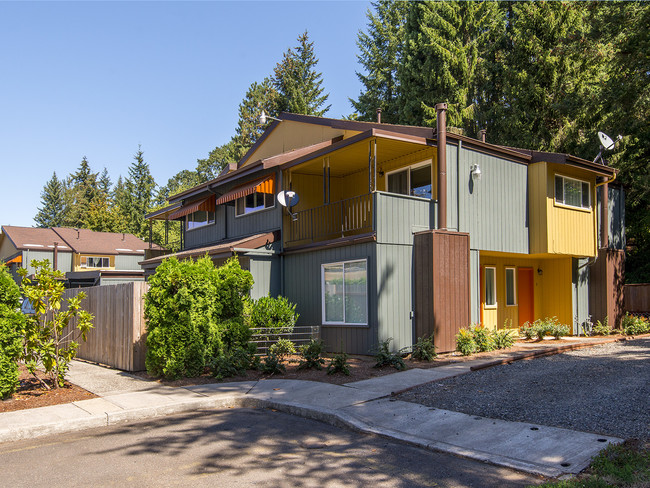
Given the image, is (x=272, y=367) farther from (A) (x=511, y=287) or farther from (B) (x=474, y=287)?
(A) (x=511, y=287)

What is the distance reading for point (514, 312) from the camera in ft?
58.1

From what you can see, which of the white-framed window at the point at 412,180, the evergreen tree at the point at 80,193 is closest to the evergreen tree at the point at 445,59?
the white-framed window at the point at 412,180

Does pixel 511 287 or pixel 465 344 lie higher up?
pixel 511 287

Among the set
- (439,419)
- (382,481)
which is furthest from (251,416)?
(382,481)

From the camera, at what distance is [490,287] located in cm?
1705

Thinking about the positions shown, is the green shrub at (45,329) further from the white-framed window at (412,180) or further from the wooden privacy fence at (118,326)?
the white-framed window at (412,180)

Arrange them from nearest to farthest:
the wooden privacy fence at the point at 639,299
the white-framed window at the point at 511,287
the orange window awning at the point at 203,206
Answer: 1. the white-framed window at the point at 511,287
2. the orange window awning at the point at 203,206
3. the wooden privacy fence at the point at 639,299

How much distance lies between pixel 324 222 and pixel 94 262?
30.8m

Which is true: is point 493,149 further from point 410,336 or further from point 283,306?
point 283,306

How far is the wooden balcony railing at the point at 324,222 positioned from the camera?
15357mm

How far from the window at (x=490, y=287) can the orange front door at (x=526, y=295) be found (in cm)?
129

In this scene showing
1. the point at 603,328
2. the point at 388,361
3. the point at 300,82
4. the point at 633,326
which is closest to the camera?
the point at 388,361

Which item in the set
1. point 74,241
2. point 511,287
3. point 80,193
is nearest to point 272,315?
point 511,287

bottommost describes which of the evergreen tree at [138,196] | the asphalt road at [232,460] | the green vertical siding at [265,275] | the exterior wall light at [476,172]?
the asphalt road at [232,460]
